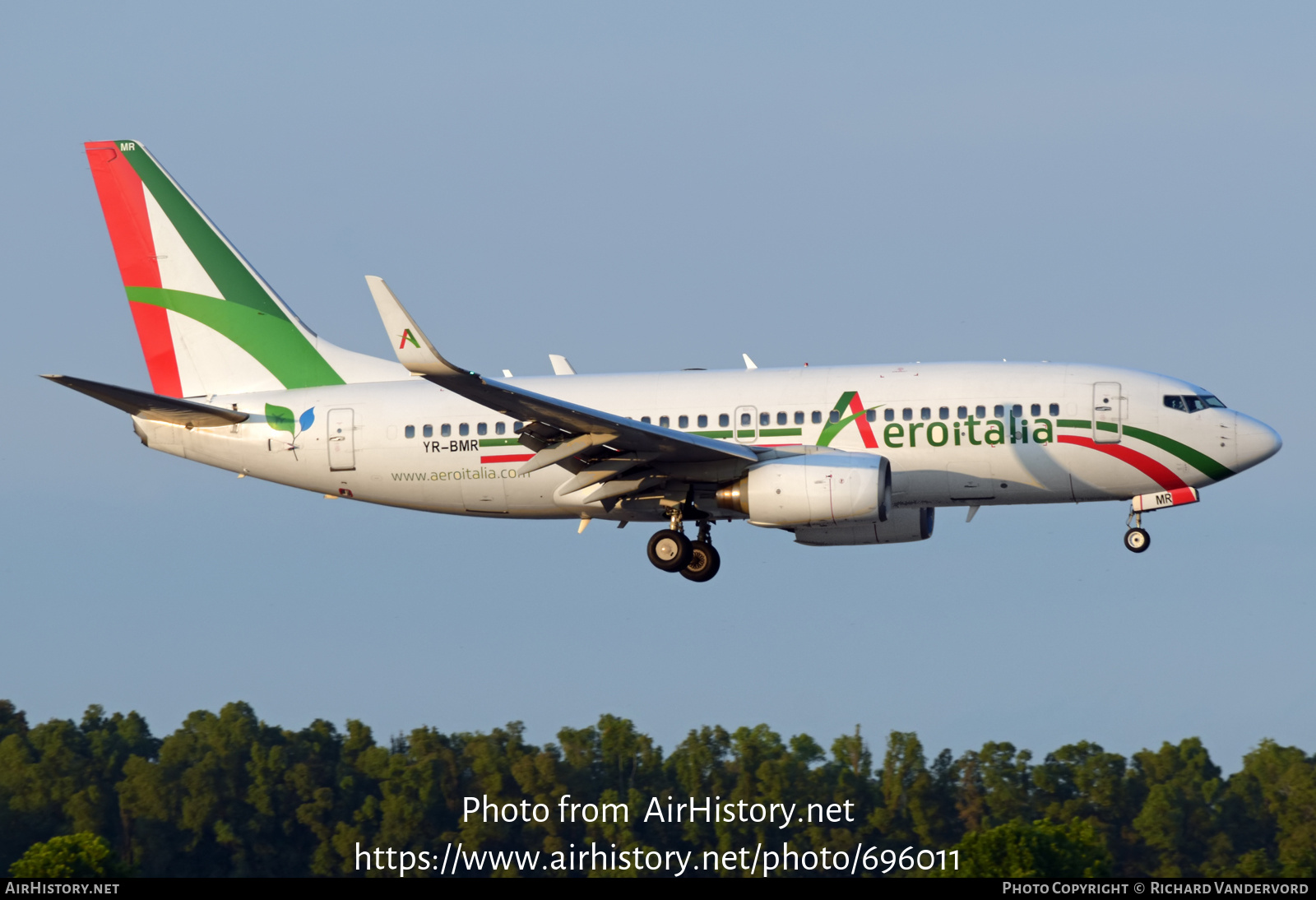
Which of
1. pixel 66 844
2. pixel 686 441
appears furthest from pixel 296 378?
pixel 66 844

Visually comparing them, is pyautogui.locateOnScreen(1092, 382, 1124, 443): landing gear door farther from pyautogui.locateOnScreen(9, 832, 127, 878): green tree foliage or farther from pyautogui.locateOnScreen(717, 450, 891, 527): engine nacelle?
pyautogui.locateOnScreen(9, 832, 127, 878): green tree foliage

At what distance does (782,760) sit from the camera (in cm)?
10119

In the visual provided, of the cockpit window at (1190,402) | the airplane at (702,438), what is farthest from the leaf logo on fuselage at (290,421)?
the cockpit window at (1190,402)

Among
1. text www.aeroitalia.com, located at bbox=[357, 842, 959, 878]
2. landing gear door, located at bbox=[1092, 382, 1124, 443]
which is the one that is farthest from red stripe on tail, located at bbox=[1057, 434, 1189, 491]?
text www.aeroitalia.com, located at bbox=[357, 842, 959, 878]

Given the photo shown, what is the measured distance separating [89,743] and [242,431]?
224ft

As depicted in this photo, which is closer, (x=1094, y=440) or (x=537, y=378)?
(x=1094, y=440)

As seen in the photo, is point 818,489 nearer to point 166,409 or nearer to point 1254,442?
point 1254,442

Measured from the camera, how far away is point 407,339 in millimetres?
35406

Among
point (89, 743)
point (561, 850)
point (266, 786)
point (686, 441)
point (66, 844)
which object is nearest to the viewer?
point (686, 441)

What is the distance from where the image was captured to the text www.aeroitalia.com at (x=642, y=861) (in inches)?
3484

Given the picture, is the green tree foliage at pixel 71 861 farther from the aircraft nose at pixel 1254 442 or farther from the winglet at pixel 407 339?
the aircraft nose at pixel 1254 442

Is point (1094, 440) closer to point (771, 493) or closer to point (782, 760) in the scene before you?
point (771, 493)

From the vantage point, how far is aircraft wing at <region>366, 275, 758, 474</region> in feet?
116

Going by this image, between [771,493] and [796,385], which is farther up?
[796,385]
